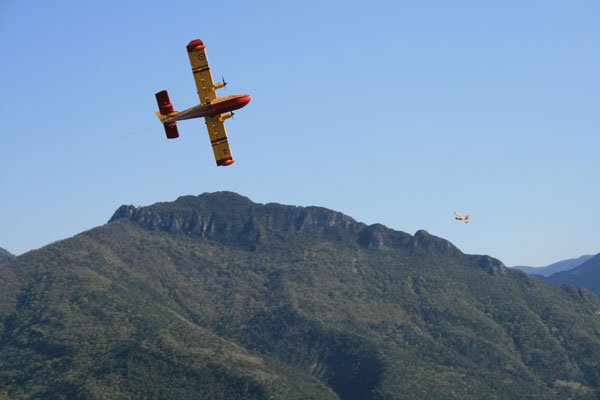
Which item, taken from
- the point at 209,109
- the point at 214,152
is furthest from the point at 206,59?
the point at 214,152

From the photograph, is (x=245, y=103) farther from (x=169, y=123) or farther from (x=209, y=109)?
(x=169, y=123)

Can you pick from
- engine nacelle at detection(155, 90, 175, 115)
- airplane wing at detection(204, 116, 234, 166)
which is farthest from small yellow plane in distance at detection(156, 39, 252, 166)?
engine nacelle at detection(155, 90, 175, 115)

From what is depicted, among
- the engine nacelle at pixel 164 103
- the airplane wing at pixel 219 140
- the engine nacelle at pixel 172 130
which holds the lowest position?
the airplane wing at pixel 219 140

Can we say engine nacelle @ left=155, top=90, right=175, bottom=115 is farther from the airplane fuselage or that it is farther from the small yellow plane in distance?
the airplane fuselage

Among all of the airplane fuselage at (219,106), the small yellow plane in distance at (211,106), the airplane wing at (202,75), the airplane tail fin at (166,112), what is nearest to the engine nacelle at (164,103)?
the airplane tail fin at (166,112)

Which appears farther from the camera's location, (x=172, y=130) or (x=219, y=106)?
(x=172, y=130)

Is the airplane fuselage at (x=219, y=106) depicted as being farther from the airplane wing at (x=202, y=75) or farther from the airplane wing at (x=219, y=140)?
Result: the airplane wing at (x=219, y=140)

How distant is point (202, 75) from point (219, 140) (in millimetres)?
9397

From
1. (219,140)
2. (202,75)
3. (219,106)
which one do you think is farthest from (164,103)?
(219,140)

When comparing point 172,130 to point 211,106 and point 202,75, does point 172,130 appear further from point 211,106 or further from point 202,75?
point 202,75

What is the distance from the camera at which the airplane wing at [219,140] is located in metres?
89.9

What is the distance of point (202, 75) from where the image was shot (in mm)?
88062

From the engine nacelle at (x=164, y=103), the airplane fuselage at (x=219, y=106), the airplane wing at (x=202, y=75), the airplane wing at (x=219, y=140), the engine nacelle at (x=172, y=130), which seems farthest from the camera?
the engine nacelle at (x=164, y=103)

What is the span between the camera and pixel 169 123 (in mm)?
91812
